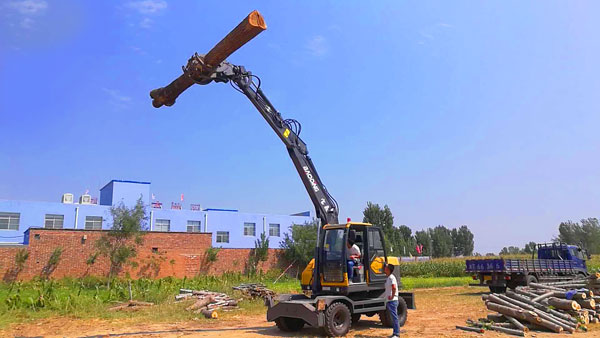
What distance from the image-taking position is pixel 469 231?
9938 cm

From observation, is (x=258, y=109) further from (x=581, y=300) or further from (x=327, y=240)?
(x=581, y=300)

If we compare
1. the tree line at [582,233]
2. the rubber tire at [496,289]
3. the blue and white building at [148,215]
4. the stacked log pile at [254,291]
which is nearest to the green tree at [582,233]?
the tree line at [582,233]

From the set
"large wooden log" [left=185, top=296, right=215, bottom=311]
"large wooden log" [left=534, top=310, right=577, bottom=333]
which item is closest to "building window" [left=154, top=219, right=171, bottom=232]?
"large wooden log" [left=185, top=296, right=215, bottom=311]

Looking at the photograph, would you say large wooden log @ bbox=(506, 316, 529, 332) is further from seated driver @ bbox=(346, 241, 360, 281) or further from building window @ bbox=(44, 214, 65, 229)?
building window @ bbox=(44, 214, 65, 229)

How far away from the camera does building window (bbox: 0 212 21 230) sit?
39.5 m

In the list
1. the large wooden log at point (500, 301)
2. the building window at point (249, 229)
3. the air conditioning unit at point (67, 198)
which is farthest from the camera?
the building window at point (249, 229)

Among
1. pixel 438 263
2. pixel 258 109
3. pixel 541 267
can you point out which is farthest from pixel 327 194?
pixel 438 263

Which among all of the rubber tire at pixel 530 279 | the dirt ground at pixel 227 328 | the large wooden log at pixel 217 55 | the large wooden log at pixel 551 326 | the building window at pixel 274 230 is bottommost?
the dirt ground at pixel 227 328

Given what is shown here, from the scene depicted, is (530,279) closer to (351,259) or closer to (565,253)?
(565,253)

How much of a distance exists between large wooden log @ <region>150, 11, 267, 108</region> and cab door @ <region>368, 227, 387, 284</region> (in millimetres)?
5339

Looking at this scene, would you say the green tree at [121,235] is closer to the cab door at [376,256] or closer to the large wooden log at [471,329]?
the cab door at [376,256]

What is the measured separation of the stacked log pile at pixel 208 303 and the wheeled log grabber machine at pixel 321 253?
4.35m

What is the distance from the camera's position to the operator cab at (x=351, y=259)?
10.6 m

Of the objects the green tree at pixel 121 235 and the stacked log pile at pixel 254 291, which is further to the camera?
the green tree at pixel 121 235
